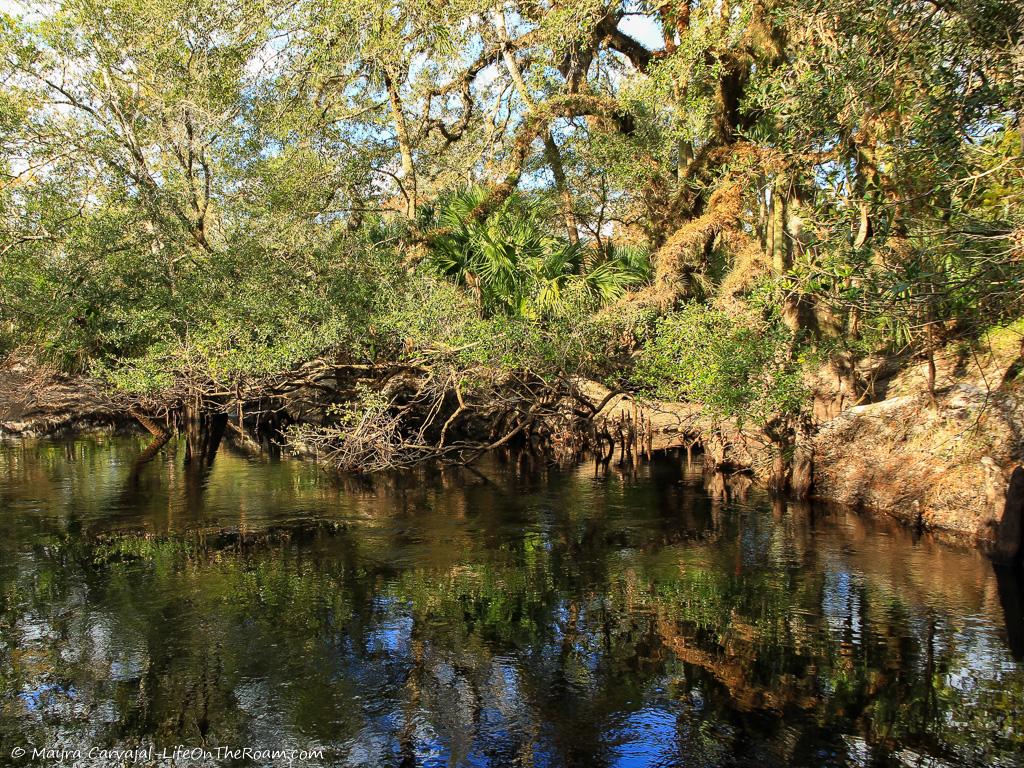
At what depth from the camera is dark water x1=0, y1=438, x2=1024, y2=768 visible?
665cm

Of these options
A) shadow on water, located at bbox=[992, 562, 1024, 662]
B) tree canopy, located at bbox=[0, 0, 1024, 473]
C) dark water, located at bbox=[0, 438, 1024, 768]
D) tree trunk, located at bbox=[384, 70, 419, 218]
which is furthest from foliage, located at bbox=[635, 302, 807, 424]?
tree trunk, located at bbox=[384, 70, 419, 218]

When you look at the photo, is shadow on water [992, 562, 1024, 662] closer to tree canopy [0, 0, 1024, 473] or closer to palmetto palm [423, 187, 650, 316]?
tree canopy [0, 0, 1024, 473]

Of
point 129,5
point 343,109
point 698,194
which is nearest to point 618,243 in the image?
point 698,194

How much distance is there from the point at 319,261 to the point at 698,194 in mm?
8913

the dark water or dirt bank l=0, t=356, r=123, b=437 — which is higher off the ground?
dirt bank l=0, t=356, r=123, b=437

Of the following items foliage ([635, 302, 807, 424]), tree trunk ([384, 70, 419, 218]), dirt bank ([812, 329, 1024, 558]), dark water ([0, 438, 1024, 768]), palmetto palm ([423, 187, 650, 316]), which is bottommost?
dark water ([0, 438, 1024, 768])

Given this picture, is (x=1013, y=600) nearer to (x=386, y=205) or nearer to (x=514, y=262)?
(x=514, y=262)

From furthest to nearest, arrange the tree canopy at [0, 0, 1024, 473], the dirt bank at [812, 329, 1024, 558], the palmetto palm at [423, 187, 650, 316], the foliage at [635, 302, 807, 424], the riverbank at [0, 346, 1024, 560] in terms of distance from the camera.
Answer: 1. the palmetto palm at [423, 187, 650, 316]
2. the tree canopy at [0, 0, 1024, 473]
3. the foliage at [635, 302, 807, 424]
4. the riverbank at [0, 346, 1024, 560]
5. the dirt bank at [812, 329, 1024, 558]

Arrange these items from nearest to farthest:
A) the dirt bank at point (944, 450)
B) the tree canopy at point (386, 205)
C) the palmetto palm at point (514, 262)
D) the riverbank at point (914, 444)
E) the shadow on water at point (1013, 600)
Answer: the shadow on water at point (1013, 600)
the dirt bank at point (944, 450)
the riverbank at point (914, 444)
the tree canopy at point (386, 205)
the palmetto palm at point (514, 262)

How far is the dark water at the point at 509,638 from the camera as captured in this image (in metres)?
6.65

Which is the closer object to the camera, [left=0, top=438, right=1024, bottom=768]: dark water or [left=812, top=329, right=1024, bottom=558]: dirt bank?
[left=0, top=438, right=1024, bottom=768]: dark water

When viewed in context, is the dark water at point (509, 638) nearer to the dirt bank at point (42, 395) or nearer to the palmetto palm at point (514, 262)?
the palmetto palm at point (514, 262)

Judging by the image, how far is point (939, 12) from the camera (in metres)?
8.79

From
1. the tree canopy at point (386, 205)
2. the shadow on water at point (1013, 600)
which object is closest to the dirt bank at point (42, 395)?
the tree canopy at point (386, 205)
